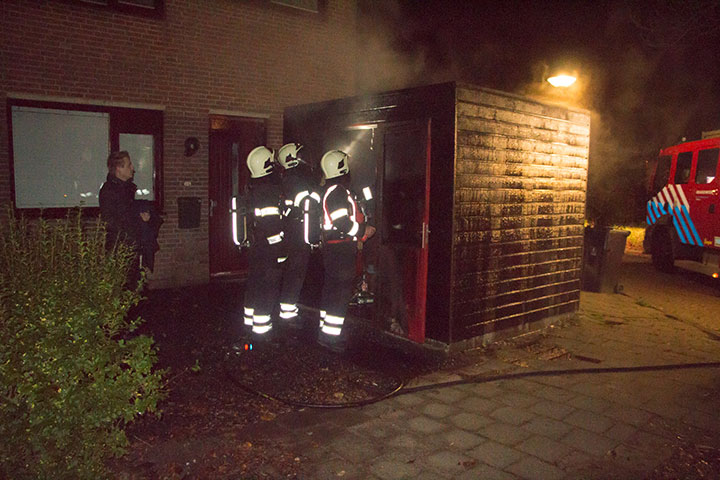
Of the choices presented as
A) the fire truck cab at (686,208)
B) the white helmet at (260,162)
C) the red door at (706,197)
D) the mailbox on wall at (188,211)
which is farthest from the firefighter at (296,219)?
the red door at (706,197)

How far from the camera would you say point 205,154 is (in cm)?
862

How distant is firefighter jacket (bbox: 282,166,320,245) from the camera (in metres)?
5.61

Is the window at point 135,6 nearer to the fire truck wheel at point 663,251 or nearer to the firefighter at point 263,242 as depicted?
the firefighter at point 263,242

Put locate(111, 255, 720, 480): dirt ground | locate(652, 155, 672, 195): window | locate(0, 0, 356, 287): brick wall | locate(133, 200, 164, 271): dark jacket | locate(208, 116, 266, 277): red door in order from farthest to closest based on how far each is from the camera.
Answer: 1. locate(652, 155, 672, 195): window
2. locate(208, 116, 266, 277): red door
3. locate(0, 0, 356, 287): brick wall
4. locate(133, 200, 164, 271): dark jacket
5. locate(111, 255, 720, 480): dirt ground

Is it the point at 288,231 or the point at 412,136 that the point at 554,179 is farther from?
the point at 288,231

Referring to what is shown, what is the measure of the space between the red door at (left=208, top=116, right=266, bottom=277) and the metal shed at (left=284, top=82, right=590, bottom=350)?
8.88 ft

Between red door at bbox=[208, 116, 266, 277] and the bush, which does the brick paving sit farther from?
red door at bbox=[208, 116, 266, 277]

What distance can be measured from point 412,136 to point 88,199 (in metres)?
5.07

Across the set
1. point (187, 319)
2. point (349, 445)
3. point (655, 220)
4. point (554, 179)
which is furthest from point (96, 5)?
point (655, 220)

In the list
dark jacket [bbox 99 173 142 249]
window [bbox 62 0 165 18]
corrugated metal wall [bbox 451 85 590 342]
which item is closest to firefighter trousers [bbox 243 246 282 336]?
dark jacket [bbox 99 173 142 249]

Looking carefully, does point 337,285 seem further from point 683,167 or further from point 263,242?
point 683,167

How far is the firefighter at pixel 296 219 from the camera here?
560 cm

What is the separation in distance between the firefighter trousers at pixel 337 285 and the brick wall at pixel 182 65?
12.3 feet

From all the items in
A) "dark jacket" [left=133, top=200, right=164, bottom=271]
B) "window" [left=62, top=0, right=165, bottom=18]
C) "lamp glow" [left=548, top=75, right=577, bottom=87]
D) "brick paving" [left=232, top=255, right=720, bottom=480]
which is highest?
"window" [left=62, top=0, right=165, bottom=18]
